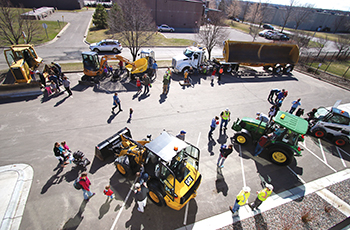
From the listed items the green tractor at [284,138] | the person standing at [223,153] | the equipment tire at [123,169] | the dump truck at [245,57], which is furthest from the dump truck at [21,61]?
the green tractor at [284,138]

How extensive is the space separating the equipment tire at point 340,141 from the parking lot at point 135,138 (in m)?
0.31

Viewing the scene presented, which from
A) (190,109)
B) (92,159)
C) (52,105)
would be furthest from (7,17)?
(190,109)

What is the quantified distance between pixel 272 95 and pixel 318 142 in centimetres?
504

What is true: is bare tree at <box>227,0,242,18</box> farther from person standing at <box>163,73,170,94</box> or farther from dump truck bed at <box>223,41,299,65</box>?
person standing at <box>163,73,170,94</box>

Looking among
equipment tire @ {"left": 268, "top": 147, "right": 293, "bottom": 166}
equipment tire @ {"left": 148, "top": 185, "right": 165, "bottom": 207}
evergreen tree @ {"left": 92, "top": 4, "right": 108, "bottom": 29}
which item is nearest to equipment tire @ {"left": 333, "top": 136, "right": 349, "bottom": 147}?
equipment tire @ {"left": 268, "top": 147, "right": 293, "bottom": 166}

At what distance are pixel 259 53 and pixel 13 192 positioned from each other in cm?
2299

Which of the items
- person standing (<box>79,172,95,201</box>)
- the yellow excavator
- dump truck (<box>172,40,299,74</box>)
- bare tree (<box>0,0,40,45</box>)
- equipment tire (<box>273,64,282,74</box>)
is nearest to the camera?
person standing (<box>79,172,95,201</box>)

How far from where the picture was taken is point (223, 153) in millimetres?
7227

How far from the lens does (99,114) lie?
10.7 m

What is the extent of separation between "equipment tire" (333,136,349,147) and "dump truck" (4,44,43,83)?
20.9 metres

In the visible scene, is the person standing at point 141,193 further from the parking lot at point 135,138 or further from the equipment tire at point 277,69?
the equipment tire at point 277,69

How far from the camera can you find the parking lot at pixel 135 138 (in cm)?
588

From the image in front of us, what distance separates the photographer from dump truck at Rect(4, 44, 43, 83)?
39.7 ft

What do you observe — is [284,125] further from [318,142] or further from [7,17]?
[7,17]
